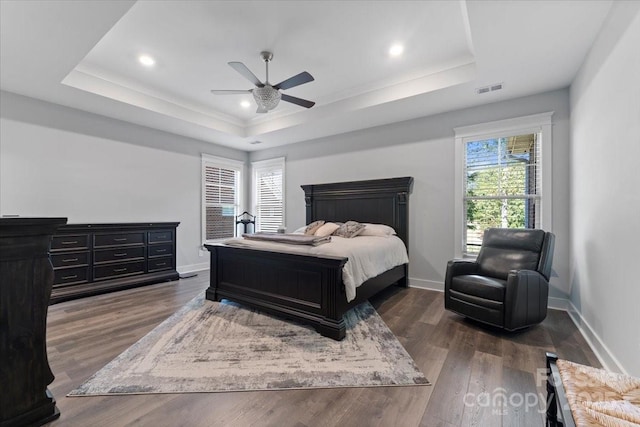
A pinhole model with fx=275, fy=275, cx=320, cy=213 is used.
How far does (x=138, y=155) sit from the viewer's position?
484 cm

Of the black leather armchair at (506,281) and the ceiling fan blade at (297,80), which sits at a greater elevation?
the ceiling fan blade at (297,80)

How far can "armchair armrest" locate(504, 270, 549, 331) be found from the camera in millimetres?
2545

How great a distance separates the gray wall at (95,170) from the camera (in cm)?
367

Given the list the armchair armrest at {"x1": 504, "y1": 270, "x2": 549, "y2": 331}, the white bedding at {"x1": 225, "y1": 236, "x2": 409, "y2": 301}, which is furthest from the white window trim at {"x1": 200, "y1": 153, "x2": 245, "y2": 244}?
the armchair armrest at {"x1": 504, "y1": 270, "x2": 549, "y2": 331}

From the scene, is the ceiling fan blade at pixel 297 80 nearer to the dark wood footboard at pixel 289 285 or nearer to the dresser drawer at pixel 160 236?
the dark wood footboard at pixel 289 285

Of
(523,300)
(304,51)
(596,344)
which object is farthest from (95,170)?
(596,344)

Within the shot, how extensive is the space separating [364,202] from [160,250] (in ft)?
11.8

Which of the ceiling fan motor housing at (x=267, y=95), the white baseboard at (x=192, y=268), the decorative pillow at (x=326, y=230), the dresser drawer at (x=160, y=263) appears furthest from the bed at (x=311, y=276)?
the white baseboard at (x=192, y=268)

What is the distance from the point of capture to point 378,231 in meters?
4.29

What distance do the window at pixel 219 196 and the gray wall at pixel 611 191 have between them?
5.97 metres

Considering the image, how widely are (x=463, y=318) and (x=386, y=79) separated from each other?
10.5 ft

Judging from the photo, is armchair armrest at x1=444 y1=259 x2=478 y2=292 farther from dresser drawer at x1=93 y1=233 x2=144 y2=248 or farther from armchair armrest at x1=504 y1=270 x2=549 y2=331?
dresser drawer at x1=93 y1=233 x2=144 y2=248

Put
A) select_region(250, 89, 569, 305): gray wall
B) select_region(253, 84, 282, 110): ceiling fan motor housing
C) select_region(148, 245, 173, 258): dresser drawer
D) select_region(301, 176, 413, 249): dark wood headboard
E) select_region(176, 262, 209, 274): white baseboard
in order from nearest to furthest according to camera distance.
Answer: select_region(253, 84, 282, 110): ceiling fan motor housing, select_region(250, 89, 569, 305): gray wall, select_region(301, 176, 413, 249): dark wood headboard, select_region(148, 245, 173, 258): dresser drawer, select_region(176, 262, 209, 274): white baseboard

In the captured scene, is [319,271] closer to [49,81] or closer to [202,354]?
[202,354]
